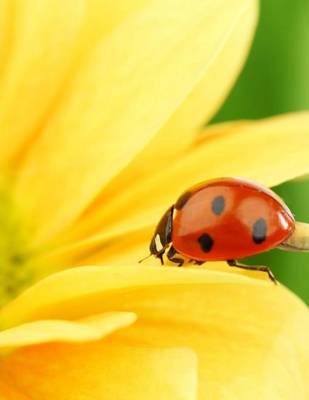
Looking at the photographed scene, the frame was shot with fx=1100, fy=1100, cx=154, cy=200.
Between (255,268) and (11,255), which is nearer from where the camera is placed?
(255,268)

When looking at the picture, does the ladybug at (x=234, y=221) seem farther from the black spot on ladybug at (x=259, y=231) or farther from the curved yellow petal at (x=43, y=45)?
the curved yellow petal at (x=43, y=45)

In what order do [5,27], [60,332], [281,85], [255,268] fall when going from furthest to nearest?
[281,85]
[5,27]
[255,268]
[60,332]

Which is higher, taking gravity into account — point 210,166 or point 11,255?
point 210,166

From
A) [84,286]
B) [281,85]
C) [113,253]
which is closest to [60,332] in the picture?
[84,286]

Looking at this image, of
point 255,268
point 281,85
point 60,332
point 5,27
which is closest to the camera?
point 60,332

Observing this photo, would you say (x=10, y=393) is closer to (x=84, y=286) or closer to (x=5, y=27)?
(x=84, y=286)

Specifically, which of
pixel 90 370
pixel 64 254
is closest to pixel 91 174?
pixel 64 254
